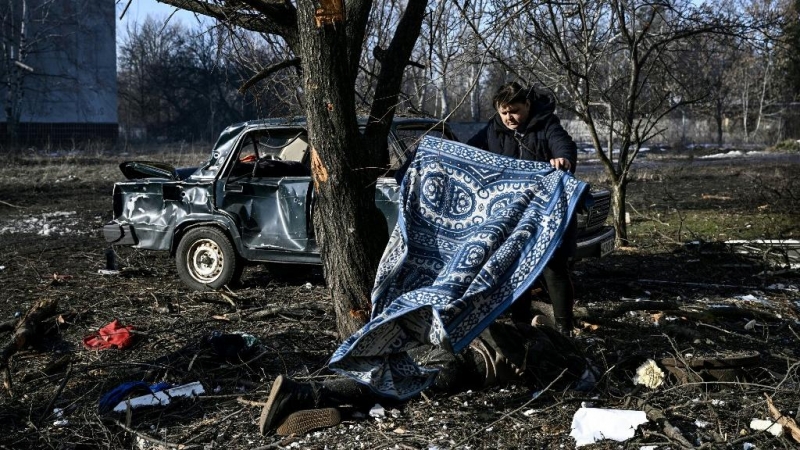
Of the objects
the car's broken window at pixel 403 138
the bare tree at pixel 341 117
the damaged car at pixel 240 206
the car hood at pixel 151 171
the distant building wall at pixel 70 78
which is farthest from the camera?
the distant building wall at pixel 70 78

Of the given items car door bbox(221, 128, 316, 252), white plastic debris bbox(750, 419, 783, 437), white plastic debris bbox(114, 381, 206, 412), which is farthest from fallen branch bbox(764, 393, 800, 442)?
car door bbox(221, 128, 316, 252)

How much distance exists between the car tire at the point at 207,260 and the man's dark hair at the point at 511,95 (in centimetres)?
379

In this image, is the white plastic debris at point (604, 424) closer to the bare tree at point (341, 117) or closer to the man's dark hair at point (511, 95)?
the bare tree at point (341, 117)

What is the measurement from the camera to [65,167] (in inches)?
906

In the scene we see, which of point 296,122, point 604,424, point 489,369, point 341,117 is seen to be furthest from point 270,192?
point 604,424

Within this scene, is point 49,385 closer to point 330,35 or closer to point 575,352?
point 330,35

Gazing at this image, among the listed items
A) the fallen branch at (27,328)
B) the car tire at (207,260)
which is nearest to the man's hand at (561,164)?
the fallen branch at (27,328)

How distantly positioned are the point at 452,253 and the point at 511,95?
1382 mm

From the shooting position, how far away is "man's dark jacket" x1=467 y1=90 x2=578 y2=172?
5.54 meters

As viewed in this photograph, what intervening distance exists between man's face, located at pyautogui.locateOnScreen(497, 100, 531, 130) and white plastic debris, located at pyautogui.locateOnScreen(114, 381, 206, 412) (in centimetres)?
265

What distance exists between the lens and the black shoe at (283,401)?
4.29m

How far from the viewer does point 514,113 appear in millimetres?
5625

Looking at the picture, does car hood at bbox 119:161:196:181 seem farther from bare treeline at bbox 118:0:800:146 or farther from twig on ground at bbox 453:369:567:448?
twig on ground at bbox 453:369:567:448

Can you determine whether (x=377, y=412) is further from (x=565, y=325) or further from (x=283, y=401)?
(x=565, y=325)
